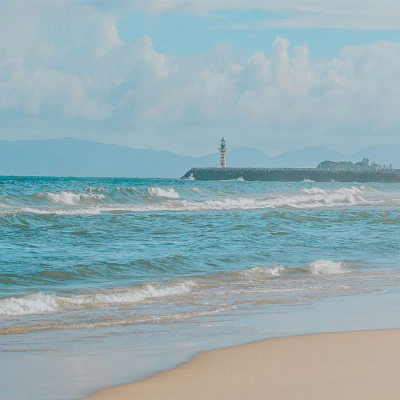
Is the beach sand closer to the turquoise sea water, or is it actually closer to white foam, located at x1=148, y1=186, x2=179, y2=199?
the turquoise sea water

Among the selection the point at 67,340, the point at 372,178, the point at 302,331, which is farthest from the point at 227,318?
the point at 372,178

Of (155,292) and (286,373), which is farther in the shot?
(155,292)

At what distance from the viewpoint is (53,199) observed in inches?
1438

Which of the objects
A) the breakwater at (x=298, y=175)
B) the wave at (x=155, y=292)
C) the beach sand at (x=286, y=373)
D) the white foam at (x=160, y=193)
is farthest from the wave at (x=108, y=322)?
the breakwater at (x=298, y=175)

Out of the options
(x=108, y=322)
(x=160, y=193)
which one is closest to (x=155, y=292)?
(x=108, y=322)

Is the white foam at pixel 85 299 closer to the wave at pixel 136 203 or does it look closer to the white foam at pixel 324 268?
the white foam at pixel 324 268

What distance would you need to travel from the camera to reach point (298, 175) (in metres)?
125

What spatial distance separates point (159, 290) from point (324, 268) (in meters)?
4.09

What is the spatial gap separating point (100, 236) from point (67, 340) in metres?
11.8

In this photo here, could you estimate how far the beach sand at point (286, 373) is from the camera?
624cm

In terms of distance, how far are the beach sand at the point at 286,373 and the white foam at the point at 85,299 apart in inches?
130

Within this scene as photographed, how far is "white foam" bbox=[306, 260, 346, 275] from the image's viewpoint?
50.0 feet

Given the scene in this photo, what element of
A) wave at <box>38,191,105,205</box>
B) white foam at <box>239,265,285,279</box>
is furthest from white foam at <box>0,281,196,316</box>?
wave at <box>38,191,105,205</box>

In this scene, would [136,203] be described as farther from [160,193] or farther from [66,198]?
[160,193]
